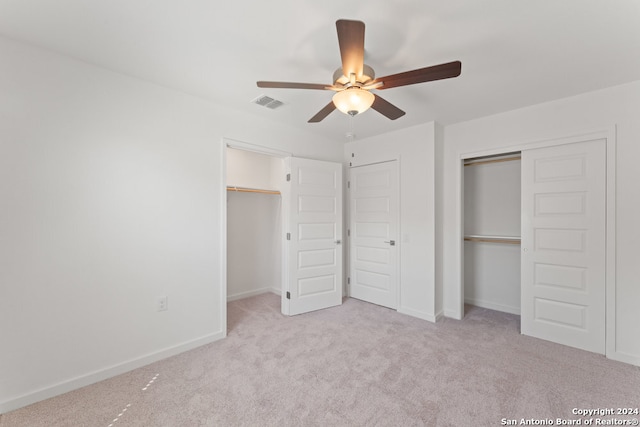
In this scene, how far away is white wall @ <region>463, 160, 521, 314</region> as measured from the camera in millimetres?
3729

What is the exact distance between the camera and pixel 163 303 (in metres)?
2.59

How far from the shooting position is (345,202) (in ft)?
14.4

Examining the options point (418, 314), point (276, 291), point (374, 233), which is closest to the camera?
point (418, 314)

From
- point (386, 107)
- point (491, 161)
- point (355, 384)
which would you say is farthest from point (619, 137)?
point (355, 384)

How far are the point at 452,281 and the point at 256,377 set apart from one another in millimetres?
2609

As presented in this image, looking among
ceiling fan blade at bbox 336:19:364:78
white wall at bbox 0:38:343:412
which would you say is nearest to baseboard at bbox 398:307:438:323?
white wall at bbox 0:38:343:412

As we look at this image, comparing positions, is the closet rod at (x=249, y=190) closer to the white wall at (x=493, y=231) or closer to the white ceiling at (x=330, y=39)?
the white ceiling at (x=330, y=39)

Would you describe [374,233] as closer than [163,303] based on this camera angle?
No

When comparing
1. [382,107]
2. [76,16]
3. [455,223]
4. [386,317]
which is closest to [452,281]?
[455,223]

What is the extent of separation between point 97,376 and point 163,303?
2.20ft

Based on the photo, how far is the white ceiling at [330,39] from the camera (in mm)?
1612

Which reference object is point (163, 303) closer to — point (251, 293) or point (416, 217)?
point (251, 293)

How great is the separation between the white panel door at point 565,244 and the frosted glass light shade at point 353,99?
2248 millimetres

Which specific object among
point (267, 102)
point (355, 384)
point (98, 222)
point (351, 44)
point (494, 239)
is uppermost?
point (267, 102)
